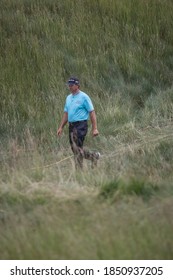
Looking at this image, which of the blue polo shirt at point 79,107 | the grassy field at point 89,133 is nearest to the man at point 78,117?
the blue polo shirt at point 79,107

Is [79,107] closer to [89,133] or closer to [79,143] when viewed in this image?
[79,143]

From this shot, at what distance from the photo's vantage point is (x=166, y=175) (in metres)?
8.15

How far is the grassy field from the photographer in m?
5.56

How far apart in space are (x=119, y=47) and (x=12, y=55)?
10.2 feet

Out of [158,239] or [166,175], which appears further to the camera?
[166,175]

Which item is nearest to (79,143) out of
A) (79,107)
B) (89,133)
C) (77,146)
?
(77,146)

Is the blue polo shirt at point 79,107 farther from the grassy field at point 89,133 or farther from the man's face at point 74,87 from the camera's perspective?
the grassy field at point 89,133

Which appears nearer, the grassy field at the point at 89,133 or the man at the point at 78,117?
the grassy field at the point at 89,133

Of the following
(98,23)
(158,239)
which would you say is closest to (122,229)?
(158,239)

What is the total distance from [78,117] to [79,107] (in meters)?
0.18

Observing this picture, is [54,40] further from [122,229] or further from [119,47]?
[122,229]

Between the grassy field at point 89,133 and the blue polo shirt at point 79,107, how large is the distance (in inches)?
28.6

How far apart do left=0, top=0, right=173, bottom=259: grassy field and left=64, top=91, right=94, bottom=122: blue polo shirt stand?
73 centimetres

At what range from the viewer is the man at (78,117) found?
29.1 feet
